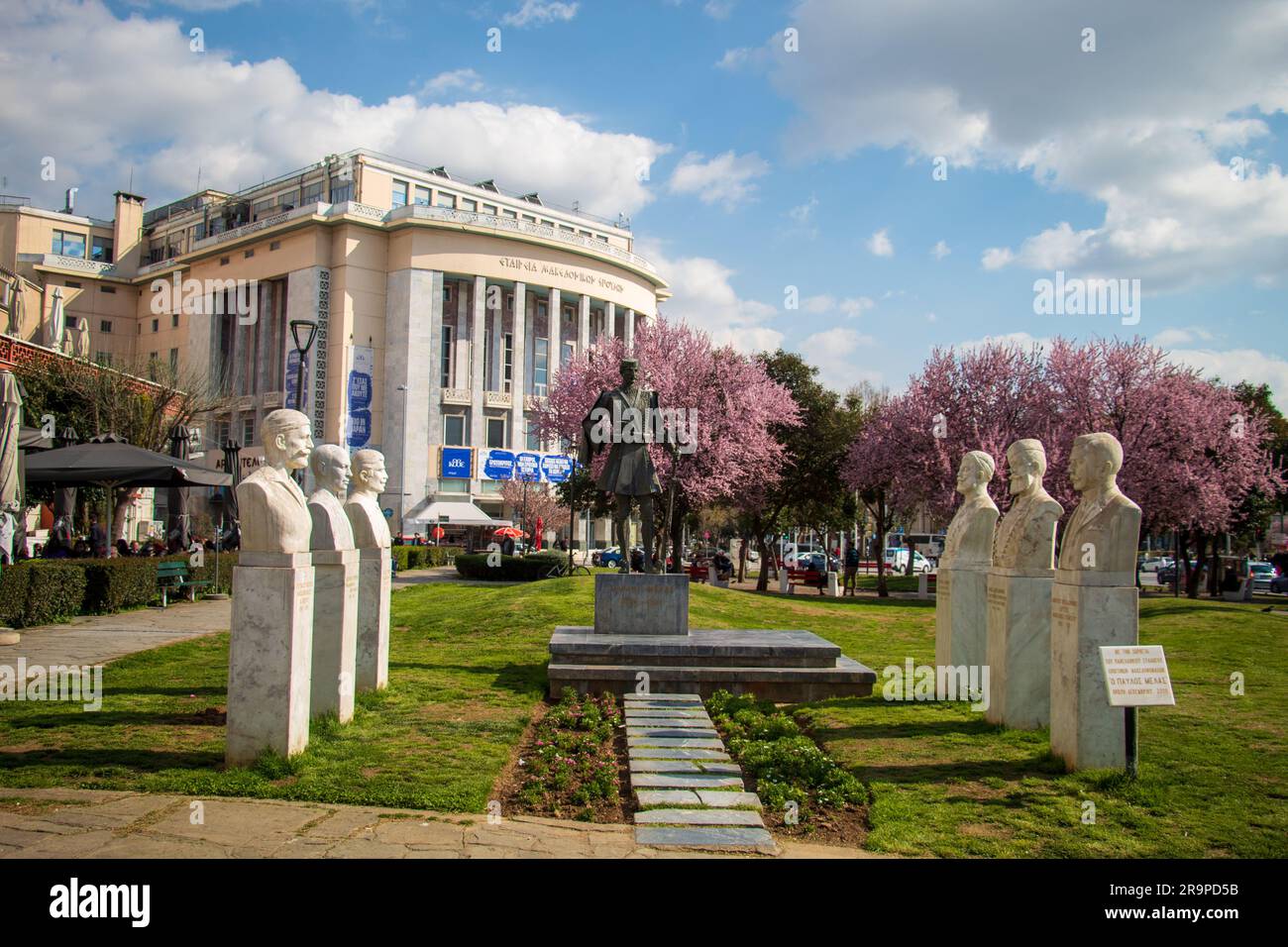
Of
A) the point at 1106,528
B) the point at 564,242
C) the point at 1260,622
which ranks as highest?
the point at 564,242

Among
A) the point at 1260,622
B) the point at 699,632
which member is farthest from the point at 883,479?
the point at 699,632

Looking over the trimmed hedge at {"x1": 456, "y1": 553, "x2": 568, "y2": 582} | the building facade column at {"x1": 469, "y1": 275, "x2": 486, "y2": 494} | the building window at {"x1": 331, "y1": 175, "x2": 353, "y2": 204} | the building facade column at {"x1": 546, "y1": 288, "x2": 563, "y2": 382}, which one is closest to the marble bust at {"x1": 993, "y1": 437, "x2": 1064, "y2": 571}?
the trimmed hedge at {"x1": 456, "y1": 553, "x2": 568, "y2": 582}

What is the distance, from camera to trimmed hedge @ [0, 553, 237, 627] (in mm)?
13172

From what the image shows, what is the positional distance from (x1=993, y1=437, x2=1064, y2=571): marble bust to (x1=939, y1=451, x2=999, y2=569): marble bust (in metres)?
0.90

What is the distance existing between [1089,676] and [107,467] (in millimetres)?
15719

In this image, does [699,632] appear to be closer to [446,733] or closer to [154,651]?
[446,733]

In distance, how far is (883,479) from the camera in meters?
28.9

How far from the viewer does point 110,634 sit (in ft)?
42.5

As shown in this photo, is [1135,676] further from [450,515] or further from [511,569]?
[450,515]

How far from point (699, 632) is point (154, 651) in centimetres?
663

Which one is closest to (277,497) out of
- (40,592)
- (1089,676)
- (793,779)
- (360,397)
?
(793,779)

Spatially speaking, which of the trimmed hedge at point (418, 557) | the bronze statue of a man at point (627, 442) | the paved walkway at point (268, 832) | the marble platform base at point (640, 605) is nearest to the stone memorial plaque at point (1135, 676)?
the paved walkway at point (268, 832)

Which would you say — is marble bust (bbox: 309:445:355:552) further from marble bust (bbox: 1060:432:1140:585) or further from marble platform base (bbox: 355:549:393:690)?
marble bust (bbox: 1060:432:1140:585)

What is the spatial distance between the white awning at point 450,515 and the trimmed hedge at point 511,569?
2306 cm
